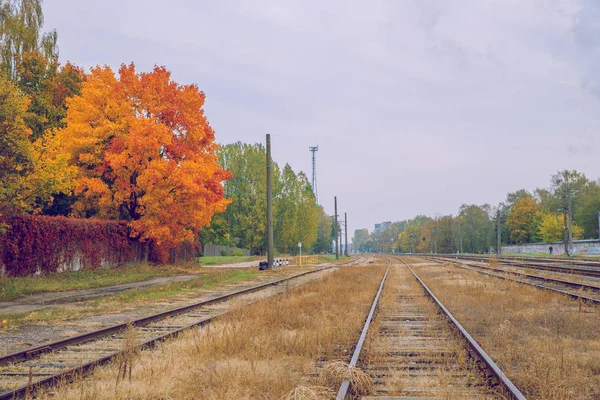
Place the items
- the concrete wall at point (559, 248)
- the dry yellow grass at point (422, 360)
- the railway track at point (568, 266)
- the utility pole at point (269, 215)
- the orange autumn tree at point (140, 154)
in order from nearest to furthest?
the dry yellow grass at point (422, 360)
the railway track at point (568, 266)
the orange autumn tree at point (140, 154)
the utility pole at point (269, 215)
the concrete wall at point (559, 248)

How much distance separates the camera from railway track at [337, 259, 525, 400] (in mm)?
5383

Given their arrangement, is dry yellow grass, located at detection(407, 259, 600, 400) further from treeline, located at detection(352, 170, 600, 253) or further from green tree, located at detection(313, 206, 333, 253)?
green tree, located at detection(313, 206, 333, 253)

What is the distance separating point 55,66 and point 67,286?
2001 cm

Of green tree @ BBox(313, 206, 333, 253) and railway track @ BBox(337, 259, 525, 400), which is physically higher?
green tree @ BBox(313, 206, 333, 253)

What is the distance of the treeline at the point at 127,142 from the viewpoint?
90.6ft

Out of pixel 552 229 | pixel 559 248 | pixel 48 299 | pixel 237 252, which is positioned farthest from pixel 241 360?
pixel 552 229

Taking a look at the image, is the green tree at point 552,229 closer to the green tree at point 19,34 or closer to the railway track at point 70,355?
the green tree at point 19,34

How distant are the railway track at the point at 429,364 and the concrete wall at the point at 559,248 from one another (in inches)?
2550

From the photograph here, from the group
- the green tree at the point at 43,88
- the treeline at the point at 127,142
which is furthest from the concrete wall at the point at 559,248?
the green tree at the point at 43,88

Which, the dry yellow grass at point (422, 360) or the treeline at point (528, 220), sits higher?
the treeline at point (528, 220)

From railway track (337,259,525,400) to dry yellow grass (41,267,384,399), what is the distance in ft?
1.80

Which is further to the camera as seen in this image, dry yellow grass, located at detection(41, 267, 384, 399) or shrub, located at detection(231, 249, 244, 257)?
shrub, located at detection(231, 249, 244, 257)

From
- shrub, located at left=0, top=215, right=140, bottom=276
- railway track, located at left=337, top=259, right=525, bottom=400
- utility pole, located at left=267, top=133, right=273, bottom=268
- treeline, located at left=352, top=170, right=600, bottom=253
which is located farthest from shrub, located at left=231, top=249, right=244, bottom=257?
railway track, located at left=337, top=259, right=525, bottom=400

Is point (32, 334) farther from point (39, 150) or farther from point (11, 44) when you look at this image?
point (11, 44)
